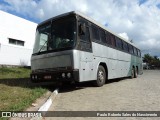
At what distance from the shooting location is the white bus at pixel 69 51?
28.6 feet

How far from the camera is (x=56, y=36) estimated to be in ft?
30.6

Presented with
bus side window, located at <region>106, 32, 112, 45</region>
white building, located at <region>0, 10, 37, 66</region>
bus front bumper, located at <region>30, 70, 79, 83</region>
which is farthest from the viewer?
white building, located at <region>0, 10, 37, 66</region>

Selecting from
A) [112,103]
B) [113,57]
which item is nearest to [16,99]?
[112,103]

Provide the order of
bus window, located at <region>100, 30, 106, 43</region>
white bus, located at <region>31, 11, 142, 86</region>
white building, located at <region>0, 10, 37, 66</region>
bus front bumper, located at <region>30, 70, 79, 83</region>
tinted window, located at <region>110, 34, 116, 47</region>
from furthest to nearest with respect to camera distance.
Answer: white building, located at <region>0, 10, 37, 66</region>, tinted window, located at <region>110, 34, 116, 47</region>, bus window, located at <region>100, 30, 106, 43</region>, white bus, located at <region>31, 11, 142, 86</region>, bus front bumper, located at <region>30, 70, 79, 83</region>

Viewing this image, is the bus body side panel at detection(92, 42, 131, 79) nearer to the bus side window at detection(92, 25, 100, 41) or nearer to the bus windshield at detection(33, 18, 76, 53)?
the bus side window at detection(92, 25, 100, 41)

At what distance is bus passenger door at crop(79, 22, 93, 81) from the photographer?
897 centimetres

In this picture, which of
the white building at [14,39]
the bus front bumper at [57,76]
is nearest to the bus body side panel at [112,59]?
the bus front bumper at [57,76]

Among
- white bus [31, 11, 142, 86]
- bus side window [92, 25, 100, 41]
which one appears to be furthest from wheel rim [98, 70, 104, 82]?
bus side window [92, 25, 100, 41]

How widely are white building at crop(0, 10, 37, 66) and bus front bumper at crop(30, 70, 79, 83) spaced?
12.2 metres

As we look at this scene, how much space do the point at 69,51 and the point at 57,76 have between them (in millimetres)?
1081

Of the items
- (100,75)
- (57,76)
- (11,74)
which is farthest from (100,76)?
(11,74)

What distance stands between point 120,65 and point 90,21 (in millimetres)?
4955

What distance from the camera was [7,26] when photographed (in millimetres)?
23047

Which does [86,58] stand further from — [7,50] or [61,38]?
[7,50]
